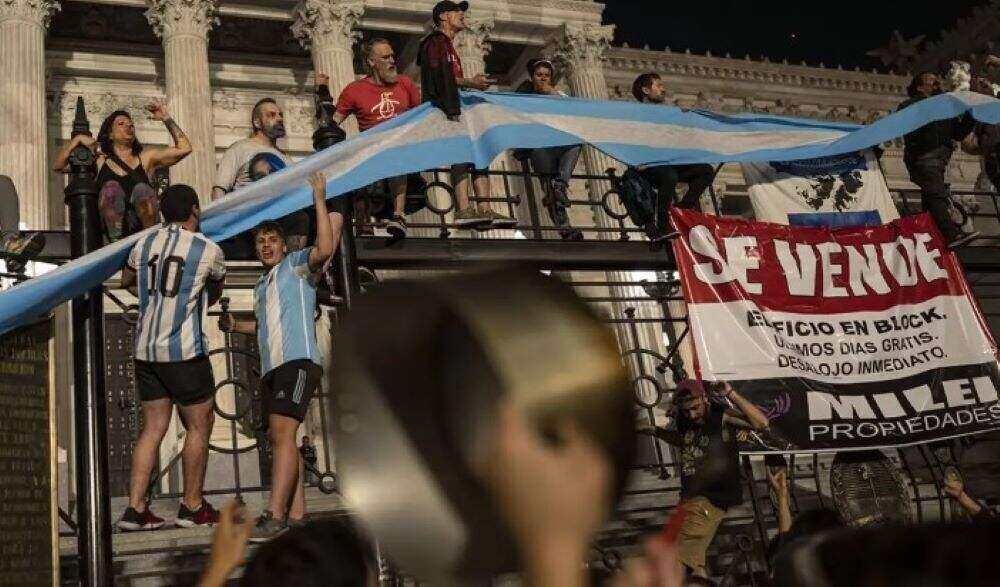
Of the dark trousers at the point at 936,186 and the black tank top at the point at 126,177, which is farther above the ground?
the black tank top at the point at 126,177

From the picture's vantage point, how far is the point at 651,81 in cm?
927

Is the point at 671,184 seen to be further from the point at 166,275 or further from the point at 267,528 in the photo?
the point at 267,528

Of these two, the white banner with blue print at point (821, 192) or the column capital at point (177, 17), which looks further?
the column capital at point (177, 17)

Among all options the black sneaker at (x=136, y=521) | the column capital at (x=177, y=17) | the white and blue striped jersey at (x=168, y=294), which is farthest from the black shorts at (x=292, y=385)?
the column capital at (x=177, y=17)

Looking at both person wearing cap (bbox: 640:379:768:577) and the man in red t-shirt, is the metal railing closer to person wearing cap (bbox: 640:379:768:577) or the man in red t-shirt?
person wearing cap (bbox: 640:379:768:577)

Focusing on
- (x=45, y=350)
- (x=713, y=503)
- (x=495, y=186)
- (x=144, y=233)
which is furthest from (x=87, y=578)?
(x=495, y=186)

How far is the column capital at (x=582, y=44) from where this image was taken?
28.3 metres

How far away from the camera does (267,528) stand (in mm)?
5145

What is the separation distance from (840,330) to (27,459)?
6029 mm

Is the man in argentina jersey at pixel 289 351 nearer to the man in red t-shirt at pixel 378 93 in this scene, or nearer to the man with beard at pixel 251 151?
the man with beard at pixel 251 151

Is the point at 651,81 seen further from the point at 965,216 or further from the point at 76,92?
the point at 76,92

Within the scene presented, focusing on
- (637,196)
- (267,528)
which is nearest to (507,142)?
(637,196)

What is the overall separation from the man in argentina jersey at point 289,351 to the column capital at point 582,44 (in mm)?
23390

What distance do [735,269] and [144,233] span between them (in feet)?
15.0
